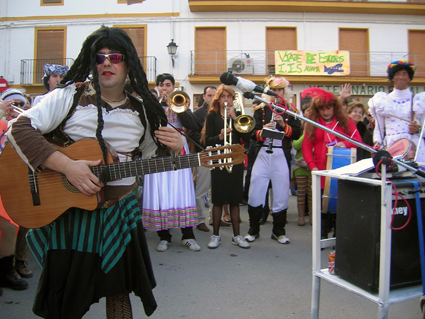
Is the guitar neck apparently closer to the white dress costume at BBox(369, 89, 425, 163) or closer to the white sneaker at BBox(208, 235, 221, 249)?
the white sneaker at BBox(208, 235, 221, 249)

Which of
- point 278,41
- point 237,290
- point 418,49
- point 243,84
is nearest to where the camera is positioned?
point 243,84

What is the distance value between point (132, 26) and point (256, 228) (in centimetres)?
1542

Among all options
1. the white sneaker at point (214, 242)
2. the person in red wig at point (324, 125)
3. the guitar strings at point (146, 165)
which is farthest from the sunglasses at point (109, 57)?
the person in red wig at point (324, 125)

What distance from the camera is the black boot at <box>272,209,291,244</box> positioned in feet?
15.9

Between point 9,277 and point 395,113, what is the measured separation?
4.62 meters

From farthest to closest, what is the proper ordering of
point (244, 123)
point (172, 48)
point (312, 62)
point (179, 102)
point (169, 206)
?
point (312, 62), point (172, 48), point (169, 206), point (244, 123), point (179, 102)

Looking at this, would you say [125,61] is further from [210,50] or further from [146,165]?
[210,50]

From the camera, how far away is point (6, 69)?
59.6 feet

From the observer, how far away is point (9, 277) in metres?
3.38

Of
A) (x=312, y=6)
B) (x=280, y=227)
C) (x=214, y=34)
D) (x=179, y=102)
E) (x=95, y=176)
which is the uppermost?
(x=312, y=6)

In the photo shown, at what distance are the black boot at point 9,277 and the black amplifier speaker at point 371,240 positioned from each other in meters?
2.84

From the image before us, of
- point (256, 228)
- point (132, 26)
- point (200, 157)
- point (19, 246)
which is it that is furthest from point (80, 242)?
point (132, 26)

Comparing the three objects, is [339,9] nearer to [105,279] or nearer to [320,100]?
[320,100]

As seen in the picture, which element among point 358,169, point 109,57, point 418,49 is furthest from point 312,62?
point 109,57
